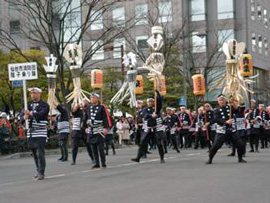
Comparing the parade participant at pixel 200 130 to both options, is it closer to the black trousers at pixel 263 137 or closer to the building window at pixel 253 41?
the black trousers at pixel 263 137

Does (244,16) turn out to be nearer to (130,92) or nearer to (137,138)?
(130,92)

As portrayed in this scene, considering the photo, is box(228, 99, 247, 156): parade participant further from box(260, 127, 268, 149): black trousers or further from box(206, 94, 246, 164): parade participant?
box(260, 127, 268, 149): black trousers

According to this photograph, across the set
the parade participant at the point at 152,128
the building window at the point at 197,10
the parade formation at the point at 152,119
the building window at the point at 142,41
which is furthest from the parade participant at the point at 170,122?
the building window at the point at 197,10

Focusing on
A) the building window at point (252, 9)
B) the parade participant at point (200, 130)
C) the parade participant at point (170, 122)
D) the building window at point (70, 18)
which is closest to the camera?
the parade participant at point (170, 122)

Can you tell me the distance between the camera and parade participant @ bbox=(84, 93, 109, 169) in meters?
13.1

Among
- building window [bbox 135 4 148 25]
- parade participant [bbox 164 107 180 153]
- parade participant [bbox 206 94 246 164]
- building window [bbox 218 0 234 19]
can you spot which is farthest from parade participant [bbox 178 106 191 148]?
building window [bbox 218 0 234 19]

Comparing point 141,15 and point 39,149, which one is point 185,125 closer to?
point 141,15

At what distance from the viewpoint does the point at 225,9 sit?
1844 inches

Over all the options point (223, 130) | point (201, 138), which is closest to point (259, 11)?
point (201, 138)

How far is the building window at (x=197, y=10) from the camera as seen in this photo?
47.4 metres

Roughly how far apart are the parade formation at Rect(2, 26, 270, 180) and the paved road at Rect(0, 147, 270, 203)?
90cm

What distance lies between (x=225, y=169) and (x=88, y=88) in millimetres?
27355

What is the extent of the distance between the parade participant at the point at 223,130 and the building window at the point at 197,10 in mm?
34517

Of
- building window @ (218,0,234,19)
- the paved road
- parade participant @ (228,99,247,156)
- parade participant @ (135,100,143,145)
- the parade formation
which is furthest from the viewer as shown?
building window @ (218,0,234,19)
